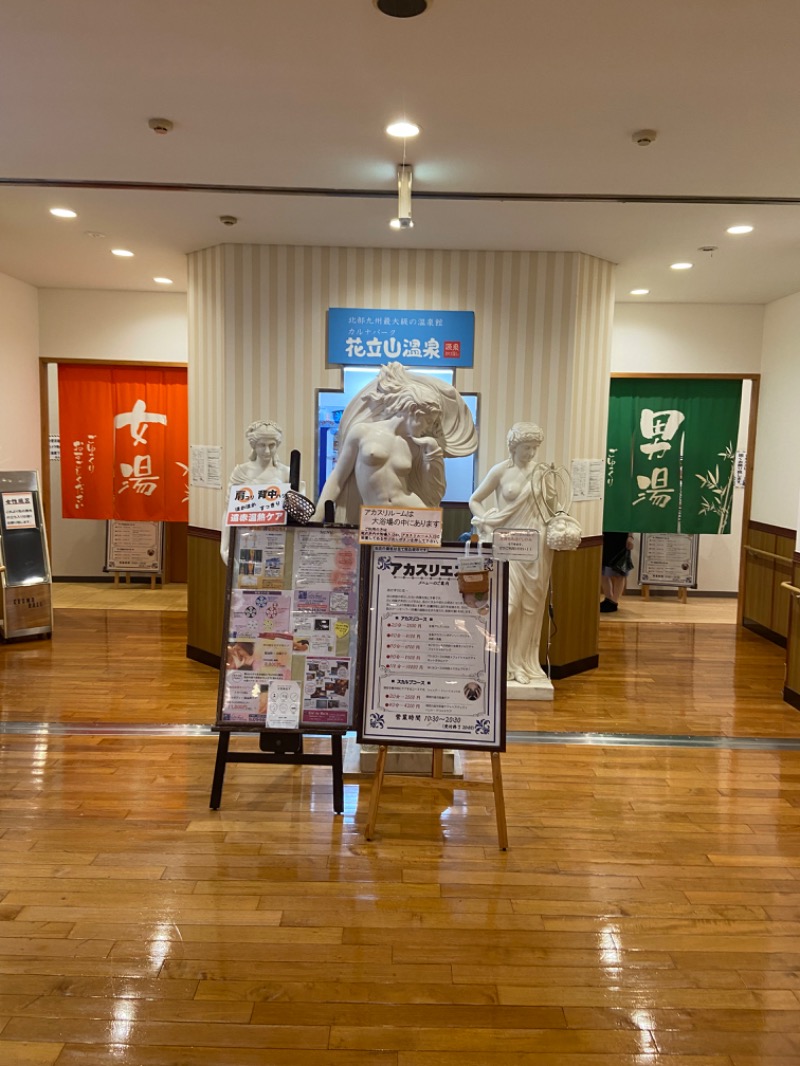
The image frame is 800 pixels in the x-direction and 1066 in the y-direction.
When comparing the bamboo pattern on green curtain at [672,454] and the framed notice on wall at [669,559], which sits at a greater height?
the bamboo pattern on green curtain at [672,454]

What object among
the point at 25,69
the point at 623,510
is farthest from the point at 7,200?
the point at 623,510

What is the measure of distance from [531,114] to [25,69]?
2.00 meters

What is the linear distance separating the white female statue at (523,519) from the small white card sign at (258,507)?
1.92m

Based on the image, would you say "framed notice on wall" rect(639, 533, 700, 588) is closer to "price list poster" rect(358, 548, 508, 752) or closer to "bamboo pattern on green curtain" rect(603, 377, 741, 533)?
"bamboo pattern on green curtain" rect(603, 377, 741, 533)

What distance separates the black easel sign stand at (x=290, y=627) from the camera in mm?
2984

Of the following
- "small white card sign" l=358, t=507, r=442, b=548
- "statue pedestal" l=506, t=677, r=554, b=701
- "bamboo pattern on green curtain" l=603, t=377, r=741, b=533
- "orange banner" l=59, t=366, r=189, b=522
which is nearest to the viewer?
"small white card sign" l=358, t=507, r=442, b=548

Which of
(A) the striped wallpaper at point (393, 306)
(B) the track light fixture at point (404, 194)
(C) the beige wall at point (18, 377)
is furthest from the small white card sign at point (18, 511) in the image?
(B) the track light fixture at point (404, 194)

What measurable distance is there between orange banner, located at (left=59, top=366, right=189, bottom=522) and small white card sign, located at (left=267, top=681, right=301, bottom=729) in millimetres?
4640

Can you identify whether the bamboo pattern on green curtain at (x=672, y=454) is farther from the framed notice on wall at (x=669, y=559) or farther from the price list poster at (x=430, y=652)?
the price list poster at (x=430, y=652)

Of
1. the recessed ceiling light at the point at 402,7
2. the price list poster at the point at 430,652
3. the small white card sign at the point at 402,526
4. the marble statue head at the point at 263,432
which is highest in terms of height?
the recessed ceiling light at the point at 402,7

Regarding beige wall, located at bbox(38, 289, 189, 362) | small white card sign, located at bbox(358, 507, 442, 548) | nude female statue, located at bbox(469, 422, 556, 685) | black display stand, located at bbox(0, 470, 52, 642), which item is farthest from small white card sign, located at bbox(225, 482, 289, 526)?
beige wall, located at bbox(38, 289, 189, 362)

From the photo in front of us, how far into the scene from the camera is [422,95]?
2898 millimetres

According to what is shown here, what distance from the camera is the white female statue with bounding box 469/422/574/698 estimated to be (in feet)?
15.1

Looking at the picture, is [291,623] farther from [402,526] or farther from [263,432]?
[263,432]
